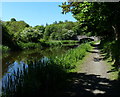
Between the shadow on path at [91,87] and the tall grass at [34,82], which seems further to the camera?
the shadow on path at [91,87]

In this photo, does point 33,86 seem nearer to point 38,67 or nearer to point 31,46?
point 38,67

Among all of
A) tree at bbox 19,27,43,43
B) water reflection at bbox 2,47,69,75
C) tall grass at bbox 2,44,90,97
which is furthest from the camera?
tree at bbox 19,27,43,43

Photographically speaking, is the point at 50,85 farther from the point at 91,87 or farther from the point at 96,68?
the point at 96,68

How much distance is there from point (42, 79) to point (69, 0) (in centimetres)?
651

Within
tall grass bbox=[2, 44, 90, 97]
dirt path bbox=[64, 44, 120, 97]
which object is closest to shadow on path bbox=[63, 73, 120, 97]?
dirt path bbox=[64, 44, 120, 97]

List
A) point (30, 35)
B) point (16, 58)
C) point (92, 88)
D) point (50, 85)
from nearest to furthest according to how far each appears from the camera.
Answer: point (92, 88), point (50, 85), point (16, 58), point (30, 35)

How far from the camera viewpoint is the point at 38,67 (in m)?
7.17

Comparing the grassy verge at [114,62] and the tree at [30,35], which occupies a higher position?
the tree at [30,35]

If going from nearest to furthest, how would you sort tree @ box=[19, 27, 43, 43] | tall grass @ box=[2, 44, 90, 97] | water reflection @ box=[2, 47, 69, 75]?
tall grass @ box=[2, 44, 90, 97] → water reflection @ box=[2, 47, 69, 75] → tree @ box=[19, 27, 43, 43]

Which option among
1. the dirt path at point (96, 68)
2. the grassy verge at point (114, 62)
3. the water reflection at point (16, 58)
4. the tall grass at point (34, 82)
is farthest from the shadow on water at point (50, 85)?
the water reflection at point (16, 58)

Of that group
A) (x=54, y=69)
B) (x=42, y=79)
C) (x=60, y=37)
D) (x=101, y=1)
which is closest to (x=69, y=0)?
(x=101, y=1)

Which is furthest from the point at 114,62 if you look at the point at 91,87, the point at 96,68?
the point at 91,87

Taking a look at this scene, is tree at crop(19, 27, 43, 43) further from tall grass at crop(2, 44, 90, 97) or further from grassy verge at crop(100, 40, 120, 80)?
tall grass at crop(2, 44, 90, 97)

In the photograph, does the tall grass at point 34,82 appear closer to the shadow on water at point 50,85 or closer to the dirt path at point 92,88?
the shadow on water at point 50,85
